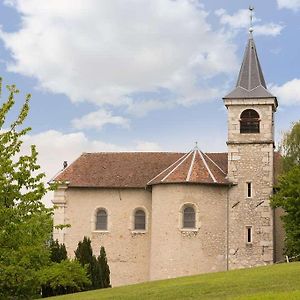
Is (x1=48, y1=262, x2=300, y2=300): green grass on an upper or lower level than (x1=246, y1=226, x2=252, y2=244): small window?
lower

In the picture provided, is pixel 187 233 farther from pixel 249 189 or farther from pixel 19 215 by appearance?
pixel 19 215

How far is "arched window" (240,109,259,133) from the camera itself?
42188mm

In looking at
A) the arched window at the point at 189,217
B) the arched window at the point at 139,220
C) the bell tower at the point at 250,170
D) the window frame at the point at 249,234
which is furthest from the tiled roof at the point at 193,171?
the window frame at the point at 249,234

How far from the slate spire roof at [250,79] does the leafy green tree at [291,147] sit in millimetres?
2688

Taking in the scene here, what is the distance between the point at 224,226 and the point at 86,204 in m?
9.22

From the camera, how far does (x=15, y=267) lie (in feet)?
63.4

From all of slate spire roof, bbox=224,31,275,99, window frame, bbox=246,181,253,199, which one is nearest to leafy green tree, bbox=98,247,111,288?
window frame, bbox=246,181,253,199

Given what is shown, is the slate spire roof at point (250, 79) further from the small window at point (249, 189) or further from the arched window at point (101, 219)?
the arched window at point (101, 219)

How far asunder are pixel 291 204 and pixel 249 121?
712cm

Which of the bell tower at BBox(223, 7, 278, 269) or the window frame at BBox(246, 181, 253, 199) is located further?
the window frame at BBox(246, 181, 253, 199)

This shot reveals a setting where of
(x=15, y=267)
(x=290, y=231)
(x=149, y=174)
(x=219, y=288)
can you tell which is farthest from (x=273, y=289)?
(x=149, y=174)

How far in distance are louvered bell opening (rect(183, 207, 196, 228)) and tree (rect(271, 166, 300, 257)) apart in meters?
4.88

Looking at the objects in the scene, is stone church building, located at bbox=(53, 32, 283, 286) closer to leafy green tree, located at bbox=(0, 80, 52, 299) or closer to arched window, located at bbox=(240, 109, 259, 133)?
arched window, located at bbox=(240, 109, 259, 133)

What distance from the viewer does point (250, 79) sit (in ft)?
143
